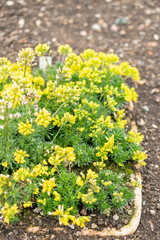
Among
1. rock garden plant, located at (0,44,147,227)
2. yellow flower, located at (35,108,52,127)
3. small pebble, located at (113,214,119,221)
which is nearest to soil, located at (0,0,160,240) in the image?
rock garden plant, located at (0,44,147,227)

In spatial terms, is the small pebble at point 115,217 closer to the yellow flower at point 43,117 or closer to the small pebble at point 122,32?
the yellow flower at point 43,117

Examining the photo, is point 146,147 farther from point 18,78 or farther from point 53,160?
point 18,78

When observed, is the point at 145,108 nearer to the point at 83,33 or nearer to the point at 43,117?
the point at 83,33

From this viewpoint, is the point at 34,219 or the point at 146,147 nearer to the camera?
the point at 34,219

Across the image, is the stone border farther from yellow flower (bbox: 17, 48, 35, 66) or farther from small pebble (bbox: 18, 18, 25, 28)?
small pebble (bbox: 18, 18, 25, 28)

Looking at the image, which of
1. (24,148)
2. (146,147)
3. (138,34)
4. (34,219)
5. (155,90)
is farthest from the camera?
(138,34)

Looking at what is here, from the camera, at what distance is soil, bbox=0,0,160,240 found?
531 centimetres

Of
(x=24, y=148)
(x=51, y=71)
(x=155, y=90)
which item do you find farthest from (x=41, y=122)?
(x=155, y=90)

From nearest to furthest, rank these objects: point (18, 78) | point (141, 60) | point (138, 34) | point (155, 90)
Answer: point (18, 78) < point (155, 90) < point (141, 60) < point (138, 34)

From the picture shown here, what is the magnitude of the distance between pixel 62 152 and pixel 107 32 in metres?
4.43

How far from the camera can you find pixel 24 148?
12.0 ft

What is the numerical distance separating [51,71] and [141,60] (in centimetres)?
252

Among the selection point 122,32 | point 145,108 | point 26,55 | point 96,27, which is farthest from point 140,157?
point 96,27

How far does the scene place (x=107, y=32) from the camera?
22.4ft
